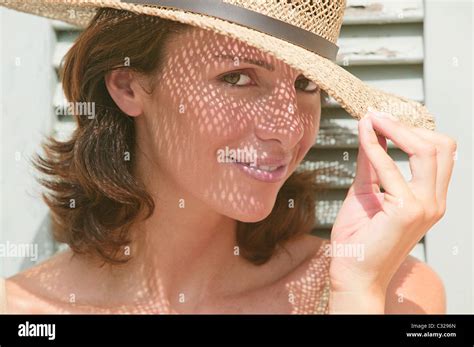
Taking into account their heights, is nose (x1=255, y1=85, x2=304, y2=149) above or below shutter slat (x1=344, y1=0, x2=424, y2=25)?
below

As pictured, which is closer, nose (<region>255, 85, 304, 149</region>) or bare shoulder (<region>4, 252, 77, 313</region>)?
A: nose (<region>255, 85, 304, 149</region>)

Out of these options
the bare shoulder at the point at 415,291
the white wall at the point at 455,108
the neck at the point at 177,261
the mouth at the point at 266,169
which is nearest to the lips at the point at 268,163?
the mouth at the point at 266,169

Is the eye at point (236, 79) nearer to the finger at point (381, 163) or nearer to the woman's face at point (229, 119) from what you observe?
the woman's face at point (229, 119)

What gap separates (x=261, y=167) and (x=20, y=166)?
38.2 inches

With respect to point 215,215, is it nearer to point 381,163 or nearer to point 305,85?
point 305,85

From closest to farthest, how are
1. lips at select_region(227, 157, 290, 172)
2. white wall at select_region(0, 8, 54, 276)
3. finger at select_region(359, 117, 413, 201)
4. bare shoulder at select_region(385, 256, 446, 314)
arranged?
1. finger at select_region(359, 117, 413, 201)
2. lips at select_region(227, 157, 290, 172)
3. bare shoulder at select_region(385, 256, 446, 314)
4. white wall at select_region(0, 8, 54, 276)

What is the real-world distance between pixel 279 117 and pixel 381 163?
0.28 metres

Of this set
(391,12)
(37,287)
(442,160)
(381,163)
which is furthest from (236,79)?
(37,287)

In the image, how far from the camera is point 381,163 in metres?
1.78

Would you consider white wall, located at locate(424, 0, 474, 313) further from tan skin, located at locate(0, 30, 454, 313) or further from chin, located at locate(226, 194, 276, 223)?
chin, located at locate(226, 194, 276, 223)

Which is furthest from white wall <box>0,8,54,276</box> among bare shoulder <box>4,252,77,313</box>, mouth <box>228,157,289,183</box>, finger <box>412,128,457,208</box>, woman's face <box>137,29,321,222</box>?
finger <box>412,128,457,208</box>

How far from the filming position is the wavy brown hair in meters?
1.94

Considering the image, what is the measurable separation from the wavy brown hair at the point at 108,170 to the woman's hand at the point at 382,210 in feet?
1.20
